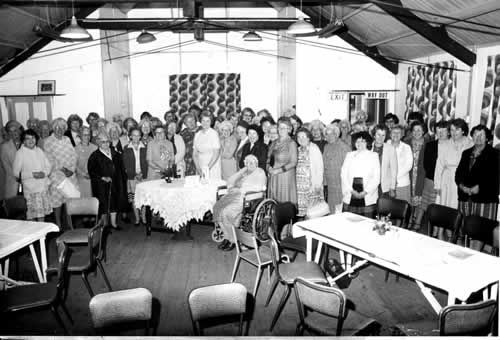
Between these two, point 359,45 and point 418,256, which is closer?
point 418,256

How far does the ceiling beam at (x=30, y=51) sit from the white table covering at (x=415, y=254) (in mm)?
9319

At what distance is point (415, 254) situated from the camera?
3.53 m

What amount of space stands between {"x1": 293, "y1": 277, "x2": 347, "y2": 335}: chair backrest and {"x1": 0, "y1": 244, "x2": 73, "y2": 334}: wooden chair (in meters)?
1.95

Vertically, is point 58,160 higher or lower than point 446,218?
higher

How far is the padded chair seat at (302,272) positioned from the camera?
12.4ft

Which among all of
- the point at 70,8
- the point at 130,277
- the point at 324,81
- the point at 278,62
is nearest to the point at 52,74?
the point at 70,8

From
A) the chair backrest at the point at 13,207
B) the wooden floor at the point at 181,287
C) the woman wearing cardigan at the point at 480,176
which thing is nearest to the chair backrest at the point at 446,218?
the wooden floor at the point at 181,287

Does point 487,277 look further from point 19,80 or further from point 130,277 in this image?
point 19,80

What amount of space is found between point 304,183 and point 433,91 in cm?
512

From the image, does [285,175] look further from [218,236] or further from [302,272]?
[302,272]

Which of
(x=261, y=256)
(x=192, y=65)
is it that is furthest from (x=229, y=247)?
(x=192, y=65)

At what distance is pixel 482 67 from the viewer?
7.73 meters

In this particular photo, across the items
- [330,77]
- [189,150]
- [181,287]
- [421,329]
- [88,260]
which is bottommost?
[181,287]

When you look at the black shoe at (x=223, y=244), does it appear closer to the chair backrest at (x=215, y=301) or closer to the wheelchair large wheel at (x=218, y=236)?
the wheelchair large wheel at (x=218, y=236)
